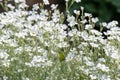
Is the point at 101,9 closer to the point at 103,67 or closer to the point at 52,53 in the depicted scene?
the point at 52,53

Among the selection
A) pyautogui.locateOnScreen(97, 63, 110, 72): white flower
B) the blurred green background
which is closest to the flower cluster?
pyautogui.locateOnScreen(97, 63, 110, 72): white flower

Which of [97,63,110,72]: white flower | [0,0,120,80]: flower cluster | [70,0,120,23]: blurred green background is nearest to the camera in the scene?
[97,63,110,72]: white flower

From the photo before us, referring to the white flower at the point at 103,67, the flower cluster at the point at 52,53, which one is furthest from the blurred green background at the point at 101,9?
the white flower at the point at 103,67

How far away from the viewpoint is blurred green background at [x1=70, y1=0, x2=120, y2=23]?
4844mm

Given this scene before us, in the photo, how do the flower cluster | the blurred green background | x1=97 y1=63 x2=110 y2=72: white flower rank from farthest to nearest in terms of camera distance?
the blurred green background < the flower cluster < x1=97 y1=63 x2=110 y2=72: white flower

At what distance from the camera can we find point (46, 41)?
2.96 metres

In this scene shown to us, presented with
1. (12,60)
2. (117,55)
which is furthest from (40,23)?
(117,55)

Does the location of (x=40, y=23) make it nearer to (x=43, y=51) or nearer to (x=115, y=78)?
(x=43, y=51)

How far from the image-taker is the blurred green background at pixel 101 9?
484cm

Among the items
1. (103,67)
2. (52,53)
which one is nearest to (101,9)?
(52,53)

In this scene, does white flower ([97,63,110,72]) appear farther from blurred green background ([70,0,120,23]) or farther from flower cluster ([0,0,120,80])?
blurred green background ([70,0,120,23])

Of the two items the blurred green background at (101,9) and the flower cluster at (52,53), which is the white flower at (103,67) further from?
the blurred green background at (101,9)

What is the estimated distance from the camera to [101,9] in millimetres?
4883

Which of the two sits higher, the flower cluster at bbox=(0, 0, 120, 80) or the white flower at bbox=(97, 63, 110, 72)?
the flower cluster at bbox=(0, 0, 120, 80)
